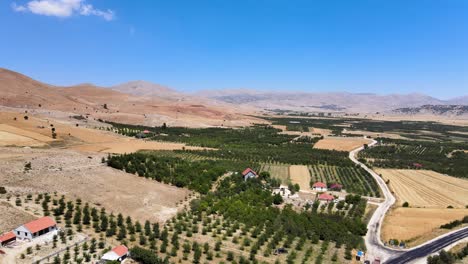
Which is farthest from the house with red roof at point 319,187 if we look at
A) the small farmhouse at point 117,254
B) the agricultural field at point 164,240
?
the small farmhouse at point 117,254

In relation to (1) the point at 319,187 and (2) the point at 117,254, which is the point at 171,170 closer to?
(1) the point at 319,187

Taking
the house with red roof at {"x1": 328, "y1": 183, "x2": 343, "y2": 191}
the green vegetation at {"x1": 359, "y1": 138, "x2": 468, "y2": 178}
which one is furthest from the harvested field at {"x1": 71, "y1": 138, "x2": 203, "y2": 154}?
the green vegetation at {"x1": 359, "y1": 138, "x2": 468, "y2": 178}

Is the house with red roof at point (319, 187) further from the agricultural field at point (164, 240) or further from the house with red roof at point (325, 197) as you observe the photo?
the agricultural field at point (164, 240)

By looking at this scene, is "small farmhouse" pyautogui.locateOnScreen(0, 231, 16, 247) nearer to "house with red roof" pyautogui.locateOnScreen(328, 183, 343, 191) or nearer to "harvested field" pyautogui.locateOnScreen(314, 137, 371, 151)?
"house with red roof" pyautogui.locateOnScreen(328, 183, 343, 191)

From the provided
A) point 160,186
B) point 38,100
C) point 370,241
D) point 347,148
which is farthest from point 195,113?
point 370,241

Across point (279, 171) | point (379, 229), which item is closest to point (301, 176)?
point (279, 171)

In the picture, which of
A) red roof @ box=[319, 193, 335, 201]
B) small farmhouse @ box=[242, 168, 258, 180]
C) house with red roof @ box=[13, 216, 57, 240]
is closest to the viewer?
house with red roof @ box=[13, 216, 57, 240]
